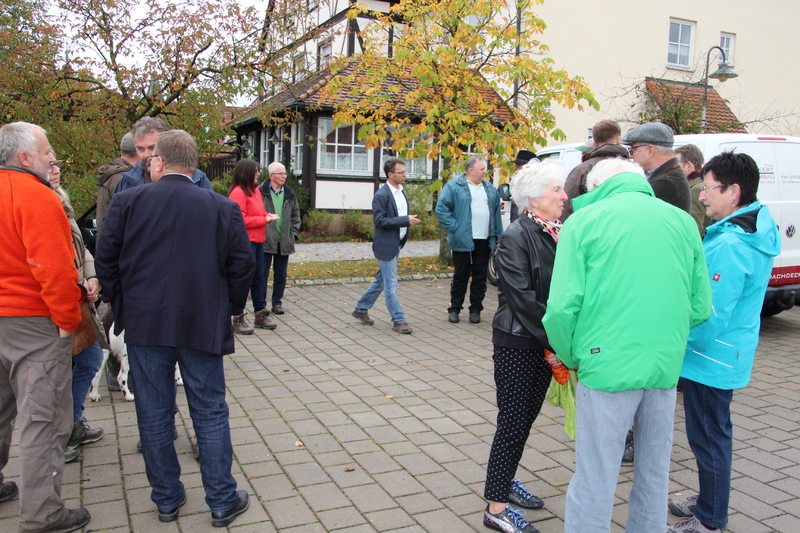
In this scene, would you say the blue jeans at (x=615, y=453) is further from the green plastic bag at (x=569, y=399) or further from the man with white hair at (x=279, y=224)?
the man with white hair at (x=279, y=224)

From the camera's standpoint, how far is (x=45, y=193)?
9.85 ft

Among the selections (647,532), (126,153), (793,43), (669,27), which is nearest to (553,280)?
(647,532)

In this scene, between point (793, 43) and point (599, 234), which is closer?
point (599, 234)

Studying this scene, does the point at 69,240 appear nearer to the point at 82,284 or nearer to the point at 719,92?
the point at 82,284

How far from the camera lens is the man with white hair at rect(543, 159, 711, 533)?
2479 mm

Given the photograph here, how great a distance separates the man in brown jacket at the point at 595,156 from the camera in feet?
12.5

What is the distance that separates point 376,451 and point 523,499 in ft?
3.49

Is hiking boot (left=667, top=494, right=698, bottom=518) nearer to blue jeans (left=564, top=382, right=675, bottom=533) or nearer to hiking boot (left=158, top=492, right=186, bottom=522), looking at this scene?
blue jeans (left=564, top=382, right=675, bottom=533)

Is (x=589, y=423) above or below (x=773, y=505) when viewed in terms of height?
above

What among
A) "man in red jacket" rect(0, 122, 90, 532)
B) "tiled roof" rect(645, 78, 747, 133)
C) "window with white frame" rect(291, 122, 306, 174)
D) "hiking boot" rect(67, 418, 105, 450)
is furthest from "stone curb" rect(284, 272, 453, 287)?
"tiled roof" rect(645, 78, 747, 133)

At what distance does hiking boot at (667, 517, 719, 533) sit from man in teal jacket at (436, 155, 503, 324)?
471 cm

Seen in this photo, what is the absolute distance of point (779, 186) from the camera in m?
7.31

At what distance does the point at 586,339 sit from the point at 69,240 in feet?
7.94

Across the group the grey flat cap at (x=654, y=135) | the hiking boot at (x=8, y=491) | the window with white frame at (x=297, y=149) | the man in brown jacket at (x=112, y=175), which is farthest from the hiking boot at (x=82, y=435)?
the window with white frame at (x=297, y=149)
